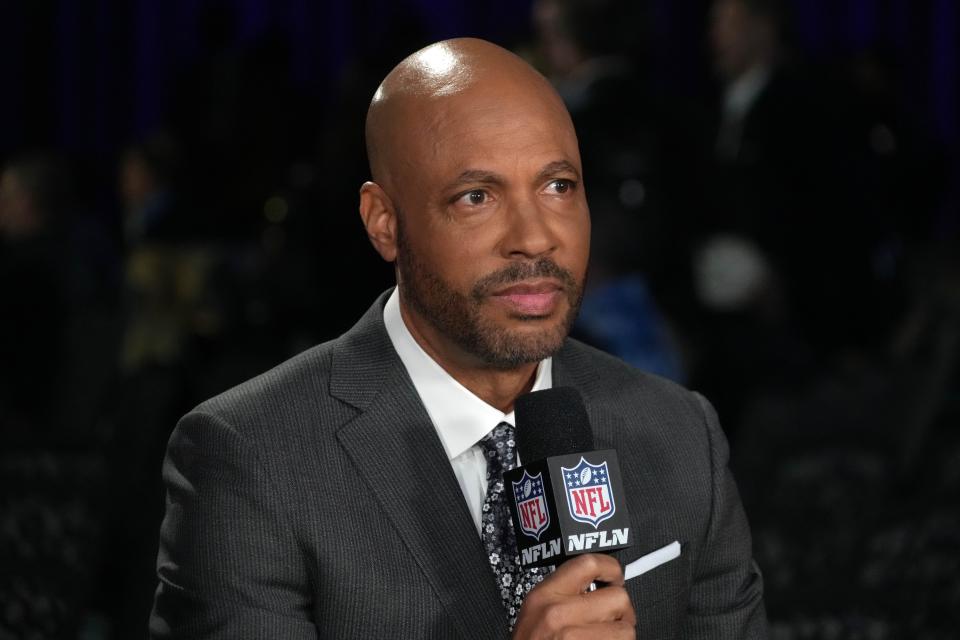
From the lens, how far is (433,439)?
6.79ft

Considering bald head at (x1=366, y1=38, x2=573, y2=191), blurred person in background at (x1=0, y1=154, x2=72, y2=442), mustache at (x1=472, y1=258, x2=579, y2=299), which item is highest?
bald head at (x1=366, y1=38, x2=573, y2=191)

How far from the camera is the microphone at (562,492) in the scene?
1.70 m

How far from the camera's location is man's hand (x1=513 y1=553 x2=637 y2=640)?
1.70 meters

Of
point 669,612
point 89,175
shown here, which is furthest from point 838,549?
point 89,175

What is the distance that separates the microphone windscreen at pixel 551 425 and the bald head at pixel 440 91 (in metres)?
0.41

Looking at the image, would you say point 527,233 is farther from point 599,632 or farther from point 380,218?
point 599,632

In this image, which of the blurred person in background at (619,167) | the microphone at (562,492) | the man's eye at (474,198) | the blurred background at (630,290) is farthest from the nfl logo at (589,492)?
the blurred person in background at (619,167)

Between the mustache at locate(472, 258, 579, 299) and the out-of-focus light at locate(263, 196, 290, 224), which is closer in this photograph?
the mustache at locate(472, 258, 579, 299)

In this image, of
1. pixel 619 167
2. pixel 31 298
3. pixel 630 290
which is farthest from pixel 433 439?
pixel 31 298

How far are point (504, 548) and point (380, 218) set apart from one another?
479mm

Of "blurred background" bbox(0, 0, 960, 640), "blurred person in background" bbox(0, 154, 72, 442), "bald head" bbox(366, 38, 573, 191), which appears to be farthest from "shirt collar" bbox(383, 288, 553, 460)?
"blurred person in background" bbox(0, 154, 72, 442)

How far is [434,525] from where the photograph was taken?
1997 millimetres

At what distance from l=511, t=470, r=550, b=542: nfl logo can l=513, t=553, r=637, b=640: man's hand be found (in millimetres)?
54

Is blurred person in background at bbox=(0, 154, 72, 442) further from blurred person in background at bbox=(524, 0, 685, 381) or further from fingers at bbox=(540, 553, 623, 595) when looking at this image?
fingers at bbox=(540, 553, 623, 595)
